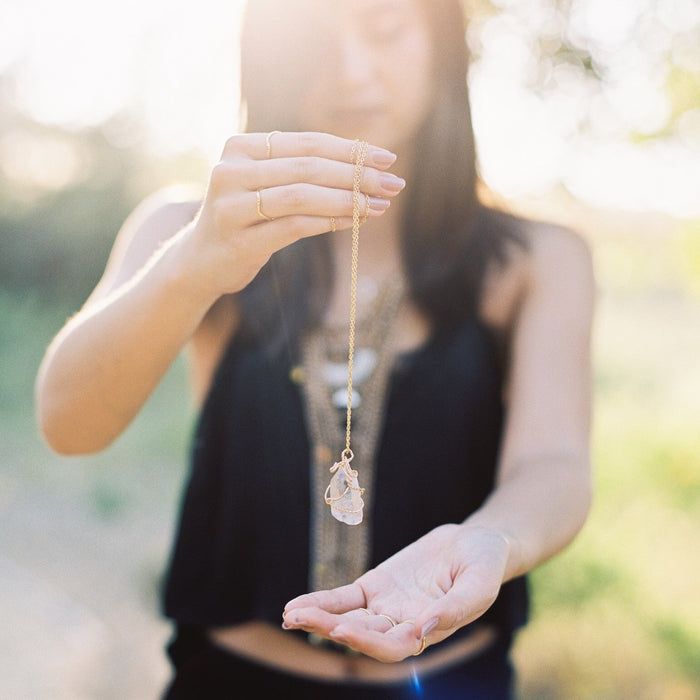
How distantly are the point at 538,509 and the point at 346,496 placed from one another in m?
0.37

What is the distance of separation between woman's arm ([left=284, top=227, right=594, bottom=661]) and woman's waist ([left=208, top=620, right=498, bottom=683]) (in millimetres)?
370

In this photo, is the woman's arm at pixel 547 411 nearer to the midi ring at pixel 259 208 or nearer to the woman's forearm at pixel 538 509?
the woman's forearm at pixel 538 509

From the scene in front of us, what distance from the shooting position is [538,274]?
180 centimetres

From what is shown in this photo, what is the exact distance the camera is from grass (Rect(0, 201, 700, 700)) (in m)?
3.43

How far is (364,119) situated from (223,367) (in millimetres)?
697

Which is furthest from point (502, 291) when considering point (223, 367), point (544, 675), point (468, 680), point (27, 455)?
point (27, 455)

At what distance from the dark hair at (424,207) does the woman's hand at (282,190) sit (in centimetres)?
65

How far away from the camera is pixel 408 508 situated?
5.62 ft

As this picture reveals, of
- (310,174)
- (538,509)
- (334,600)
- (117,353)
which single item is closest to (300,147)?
(310,174)

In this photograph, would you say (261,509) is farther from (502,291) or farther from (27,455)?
(27,455)

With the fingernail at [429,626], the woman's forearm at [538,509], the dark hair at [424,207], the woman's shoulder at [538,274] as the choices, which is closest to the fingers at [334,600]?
the fingernail at [429,626]

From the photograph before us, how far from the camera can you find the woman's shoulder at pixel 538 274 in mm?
1772

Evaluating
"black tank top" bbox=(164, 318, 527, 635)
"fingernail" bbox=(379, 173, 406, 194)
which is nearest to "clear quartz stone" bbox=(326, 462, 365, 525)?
"black tank top" bbox=(164, 318, 527, 635)

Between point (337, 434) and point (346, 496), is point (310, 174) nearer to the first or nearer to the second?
point (346, 496)
